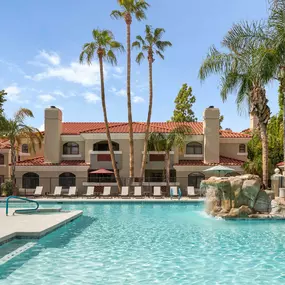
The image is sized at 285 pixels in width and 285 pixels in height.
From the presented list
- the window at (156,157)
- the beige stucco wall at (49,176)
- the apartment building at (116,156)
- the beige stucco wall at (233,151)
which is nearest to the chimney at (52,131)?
the apartment building at (116,156)

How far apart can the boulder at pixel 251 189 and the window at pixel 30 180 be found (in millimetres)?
21195

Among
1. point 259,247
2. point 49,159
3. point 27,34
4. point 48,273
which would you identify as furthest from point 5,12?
point 49,159

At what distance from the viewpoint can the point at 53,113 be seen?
3469 centimetres

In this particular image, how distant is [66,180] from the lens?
33.3 meters

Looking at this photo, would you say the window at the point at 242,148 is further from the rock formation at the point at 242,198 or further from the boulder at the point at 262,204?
the boulder at the point at 262,204

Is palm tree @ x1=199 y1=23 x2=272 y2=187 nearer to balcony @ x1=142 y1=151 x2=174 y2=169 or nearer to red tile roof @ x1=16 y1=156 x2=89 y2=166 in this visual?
balcony @ x1=142 y1=151 x2=174 y2=169

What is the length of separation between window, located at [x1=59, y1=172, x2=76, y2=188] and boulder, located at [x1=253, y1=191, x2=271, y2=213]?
19.3 meters

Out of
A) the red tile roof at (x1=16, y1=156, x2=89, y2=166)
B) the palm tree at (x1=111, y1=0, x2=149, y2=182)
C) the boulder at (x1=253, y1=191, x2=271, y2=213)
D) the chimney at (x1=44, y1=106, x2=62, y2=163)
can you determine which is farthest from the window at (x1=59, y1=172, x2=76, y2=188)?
the boulder at (x1=253, y1=191, x2=271, y2=213)

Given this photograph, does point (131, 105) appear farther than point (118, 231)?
Yes

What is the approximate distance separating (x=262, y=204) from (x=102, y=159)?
18547mm

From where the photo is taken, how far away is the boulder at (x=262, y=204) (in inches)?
695

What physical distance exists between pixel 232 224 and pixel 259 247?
495 centimetres

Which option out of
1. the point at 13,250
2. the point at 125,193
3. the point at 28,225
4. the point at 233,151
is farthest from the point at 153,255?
the point at 233,151

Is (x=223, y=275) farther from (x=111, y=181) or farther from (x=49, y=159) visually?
(x=49, y=159)
